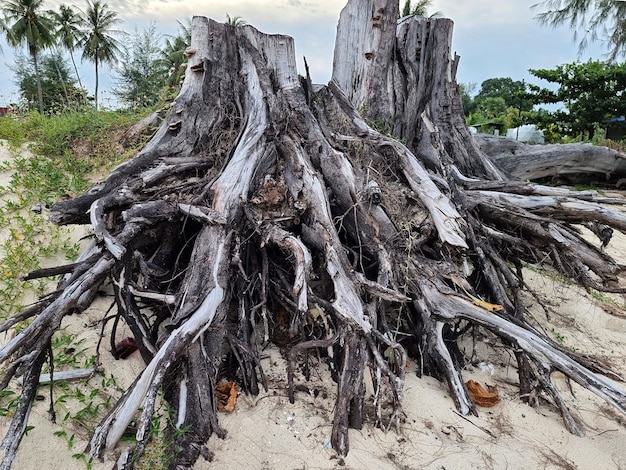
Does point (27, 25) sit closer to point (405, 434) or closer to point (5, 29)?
point (5, 29)

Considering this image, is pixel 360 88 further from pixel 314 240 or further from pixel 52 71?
pixel 52 71

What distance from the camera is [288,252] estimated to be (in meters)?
3.28

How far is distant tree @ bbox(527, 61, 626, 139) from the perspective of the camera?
51.1 feet

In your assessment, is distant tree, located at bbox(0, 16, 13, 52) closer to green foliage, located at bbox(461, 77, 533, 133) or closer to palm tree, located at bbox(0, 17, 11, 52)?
palm tree, located at bbox(0, 17, 11, 52)

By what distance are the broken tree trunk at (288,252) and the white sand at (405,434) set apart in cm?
11

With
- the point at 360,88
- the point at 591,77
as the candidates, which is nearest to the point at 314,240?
the point at 360,88

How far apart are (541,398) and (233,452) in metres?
2.09

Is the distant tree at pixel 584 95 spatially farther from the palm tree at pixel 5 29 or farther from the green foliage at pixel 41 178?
the palm tree at pixel 5 29

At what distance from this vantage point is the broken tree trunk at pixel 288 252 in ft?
8.33

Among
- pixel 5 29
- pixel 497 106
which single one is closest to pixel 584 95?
pixel 497 106

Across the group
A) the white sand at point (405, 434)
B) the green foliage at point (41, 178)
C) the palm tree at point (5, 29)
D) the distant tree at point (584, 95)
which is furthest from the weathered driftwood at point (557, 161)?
the palm tree at point (5, 29)

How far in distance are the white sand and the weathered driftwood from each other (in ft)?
17.8

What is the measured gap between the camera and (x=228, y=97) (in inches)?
174

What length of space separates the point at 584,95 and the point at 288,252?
17299mm
